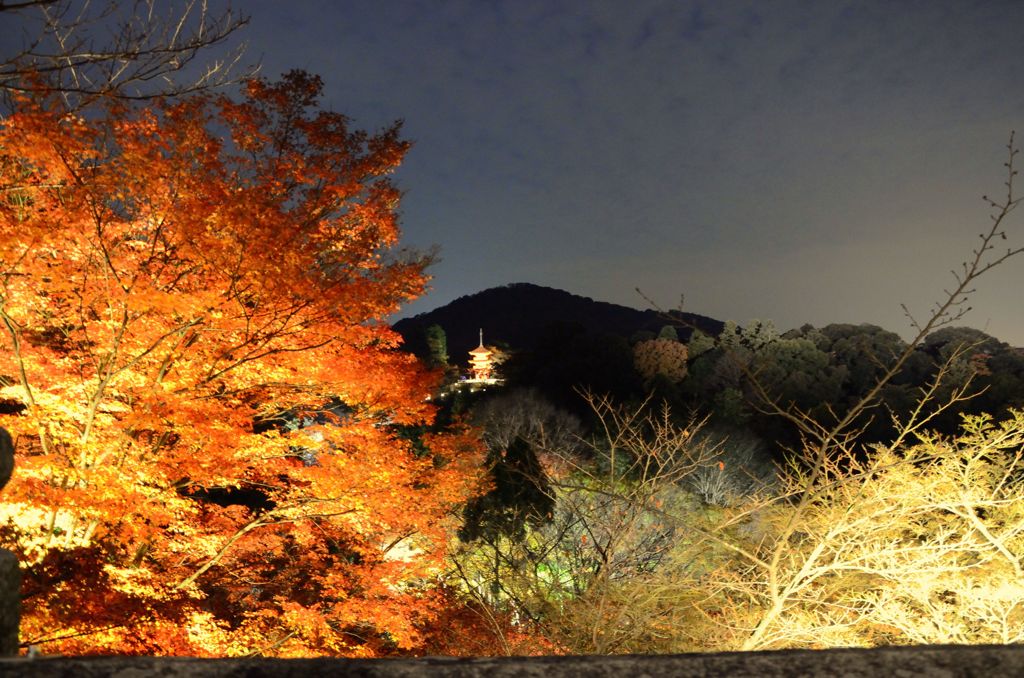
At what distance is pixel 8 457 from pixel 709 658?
2.01m

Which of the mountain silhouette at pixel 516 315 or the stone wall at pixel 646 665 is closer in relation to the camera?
the stone wall at pixel 646 665

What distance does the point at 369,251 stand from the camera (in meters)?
11.9

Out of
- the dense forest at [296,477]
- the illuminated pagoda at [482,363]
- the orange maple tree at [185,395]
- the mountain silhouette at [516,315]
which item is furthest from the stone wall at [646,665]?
the mountain silhouette at [516,315]

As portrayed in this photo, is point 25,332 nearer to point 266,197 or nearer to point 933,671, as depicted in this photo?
point 266,197

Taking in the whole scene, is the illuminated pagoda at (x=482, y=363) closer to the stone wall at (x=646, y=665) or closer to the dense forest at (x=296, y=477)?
the dense forest at (x=296, y=477)

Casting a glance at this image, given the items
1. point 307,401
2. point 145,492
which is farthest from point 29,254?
point 307,401

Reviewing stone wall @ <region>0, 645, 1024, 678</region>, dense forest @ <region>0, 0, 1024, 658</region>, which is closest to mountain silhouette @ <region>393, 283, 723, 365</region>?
dense forest @ <region>0, 0, 1024, 658</region>

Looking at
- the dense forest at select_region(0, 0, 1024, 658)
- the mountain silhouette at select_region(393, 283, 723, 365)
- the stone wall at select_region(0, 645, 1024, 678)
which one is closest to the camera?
the stone wall at select_region(0, 645, 1024, 678)

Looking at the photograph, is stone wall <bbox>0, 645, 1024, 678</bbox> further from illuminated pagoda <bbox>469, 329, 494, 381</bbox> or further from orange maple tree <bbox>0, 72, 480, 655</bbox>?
illuminated pagoda <bbox>469, 329, 494, 381</bbox>

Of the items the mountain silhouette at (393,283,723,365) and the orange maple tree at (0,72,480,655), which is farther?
the mountain silhouette at (393,283,723,365)

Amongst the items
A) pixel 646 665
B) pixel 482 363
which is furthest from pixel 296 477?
pixel 482 363

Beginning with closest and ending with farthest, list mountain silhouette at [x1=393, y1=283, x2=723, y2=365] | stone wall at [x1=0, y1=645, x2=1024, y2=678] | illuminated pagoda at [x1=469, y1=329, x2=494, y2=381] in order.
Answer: stone wall at [x1=0, y1=645, x2=1024, y2=678] → illuminated pagoda at [x1=469, y1=329, x2=494, y2=381] → mountain silhouette at [x1=393, y1=283, x2=723, y2=365]

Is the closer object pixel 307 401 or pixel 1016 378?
pixel 307 401

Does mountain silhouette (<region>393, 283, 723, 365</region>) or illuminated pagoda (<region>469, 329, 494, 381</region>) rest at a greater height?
mountain silhouette (<region>393, 283, 723, 365</region>)
